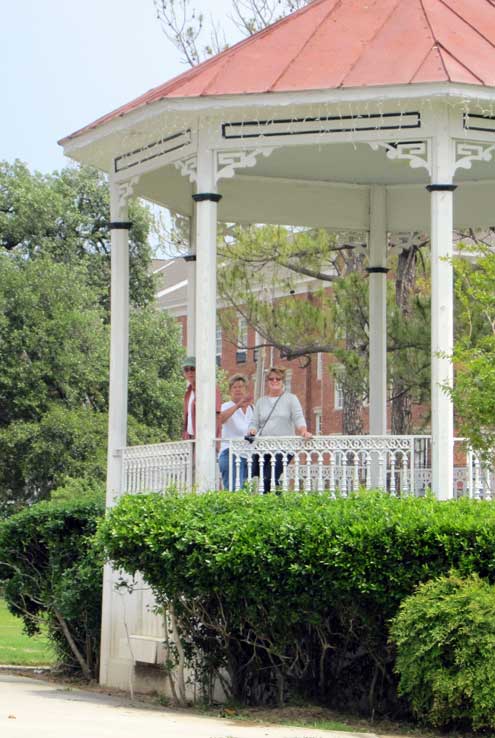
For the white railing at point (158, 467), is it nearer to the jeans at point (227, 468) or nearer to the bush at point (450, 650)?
the jeans at point (227, 468)

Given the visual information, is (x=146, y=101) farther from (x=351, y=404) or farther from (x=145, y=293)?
(x=145, y=293)

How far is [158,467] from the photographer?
44.8 feet

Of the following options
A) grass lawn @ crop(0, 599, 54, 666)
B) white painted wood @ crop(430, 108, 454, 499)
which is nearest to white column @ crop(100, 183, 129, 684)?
grass lawn @ crop(0, 599, 54, 666)

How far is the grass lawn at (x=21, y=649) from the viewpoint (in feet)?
58.3

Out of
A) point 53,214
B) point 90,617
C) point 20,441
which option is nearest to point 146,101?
point 90,617

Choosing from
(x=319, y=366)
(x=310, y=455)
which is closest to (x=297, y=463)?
(x=310, y=455)

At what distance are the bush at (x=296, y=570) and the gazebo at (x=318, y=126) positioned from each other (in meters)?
1.48

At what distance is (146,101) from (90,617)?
5.33m

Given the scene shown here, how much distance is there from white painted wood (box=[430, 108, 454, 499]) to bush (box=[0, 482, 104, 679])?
12.8 feet

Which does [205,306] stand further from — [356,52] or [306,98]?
[356,52]

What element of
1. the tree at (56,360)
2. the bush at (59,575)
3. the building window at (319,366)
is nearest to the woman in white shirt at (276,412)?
the bush at (59,575)

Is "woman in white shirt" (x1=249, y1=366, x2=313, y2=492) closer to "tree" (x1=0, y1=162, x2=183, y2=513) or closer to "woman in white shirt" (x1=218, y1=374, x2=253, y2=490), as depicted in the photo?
"woman in white shirt" (x1=218, y1=374, x2=253, y2=490)

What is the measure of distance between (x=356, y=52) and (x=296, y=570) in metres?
5.15

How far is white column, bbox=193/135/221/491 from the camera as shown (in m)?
13.0
